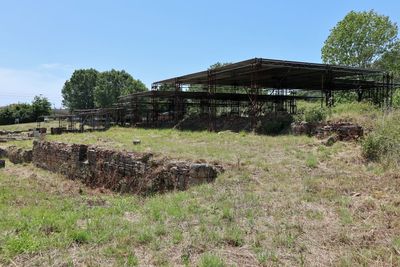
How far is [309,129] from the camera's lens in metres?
14.4

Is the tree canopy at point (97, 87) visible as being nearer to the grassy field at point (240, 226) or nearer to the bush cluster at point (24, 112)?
the bush cluster at point (24, 112)

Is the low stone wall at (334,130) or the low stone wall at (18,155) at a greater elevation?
the low stone wall at (334,130)

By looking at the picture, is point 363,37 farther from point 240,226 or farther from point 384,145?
point 240,226

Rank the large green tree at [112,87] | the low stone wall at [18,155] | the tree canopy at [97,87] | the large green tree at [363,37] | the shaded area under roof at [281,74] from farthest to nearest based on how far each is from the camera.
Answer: the tree canopy at [97,87], the large green tree at [112,87], the large green tree at [363,37], the low stone wall at [18,155], the shaded area under roof at [281,74]

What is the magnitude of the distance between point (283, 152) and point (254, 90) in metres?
9.04

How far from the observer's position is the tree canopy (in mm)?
66688

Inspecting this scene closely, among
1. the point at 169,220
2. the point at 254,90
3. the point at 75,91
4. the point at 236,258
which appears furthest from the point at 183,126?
the point at 75,91

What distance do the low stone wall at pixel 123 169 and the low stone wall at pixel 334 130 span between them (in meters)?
5.35

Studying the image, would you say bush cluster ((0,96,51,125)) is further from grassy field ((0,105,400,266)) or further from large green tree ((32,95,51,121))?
grassy field ((0,105,400,266))

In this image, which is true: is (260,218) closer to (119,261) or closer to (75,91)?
(119,261)

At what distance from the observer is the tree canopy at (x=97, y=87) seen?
66.7 metres

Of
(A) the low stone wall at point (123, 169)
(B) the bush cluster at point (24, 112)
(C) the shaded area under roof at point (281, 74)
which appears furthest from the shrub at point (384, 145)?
(B) the bush cluster at point (24, 112)

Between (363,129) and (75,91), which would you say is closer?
(363,129)

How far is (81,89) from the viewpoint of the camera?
79750 mm
